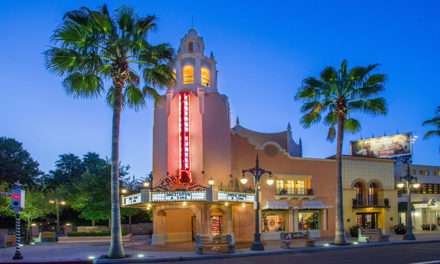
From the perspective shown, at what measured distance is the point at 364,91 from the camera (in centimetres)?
3047

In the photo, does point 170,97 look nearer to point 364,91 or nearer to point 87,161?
point 364,91

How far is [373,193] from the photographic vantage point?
143 ft

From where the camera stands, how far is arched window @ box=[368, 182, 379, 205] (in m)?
43.0

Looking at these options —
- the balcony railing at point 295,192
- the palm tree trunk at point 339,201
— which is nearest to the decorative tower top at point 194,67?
the balcony railing at point 295,192

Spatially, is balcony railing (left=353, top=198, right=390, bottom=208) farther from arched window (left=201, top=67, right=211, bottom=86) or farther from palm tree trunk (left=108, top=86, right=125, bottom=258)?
palm tree trunk (left=108, top=86, right=125, bottom=258)

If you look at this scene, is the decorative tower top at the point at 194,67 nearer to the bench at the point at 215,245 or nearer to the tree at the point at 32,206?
the bench at the point at 215,245

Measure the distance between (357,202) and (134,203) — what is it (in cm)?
1989

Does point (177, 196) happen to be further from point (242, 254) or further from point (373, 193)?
point (373, 193)

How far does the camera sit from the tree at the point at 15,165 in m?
66.2

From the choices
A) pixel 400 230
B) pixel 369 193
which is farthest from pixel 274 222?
pixel 400 230

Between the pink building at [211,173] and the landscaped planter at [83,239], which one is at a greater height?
the pink building at [211,173]

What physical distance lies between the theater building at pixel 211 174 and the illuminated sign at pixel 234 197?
0.07 meters

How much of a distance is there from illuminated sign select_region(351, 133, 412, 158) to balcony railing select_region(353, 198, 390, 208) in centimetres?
1553

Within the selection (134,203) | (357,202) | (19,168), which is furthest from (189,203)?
(19,168)
